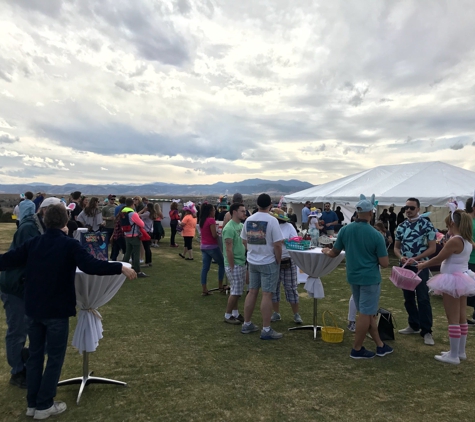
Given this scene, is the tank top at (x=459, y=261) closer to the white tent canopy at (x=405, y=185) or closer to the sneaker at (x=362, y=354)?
the sneaker at (x=362, y=354)

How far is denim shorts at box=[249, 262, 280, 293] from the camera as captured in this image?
423 cm

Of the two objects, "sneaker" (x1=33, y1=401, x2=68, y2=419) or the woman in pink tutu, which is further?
the woman in pink tutu

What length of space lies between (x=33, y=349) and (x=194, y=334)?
6.91 ft

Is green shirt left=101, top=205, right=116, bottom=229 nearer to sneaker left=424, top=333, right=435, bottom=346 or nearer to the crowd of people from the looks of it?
the crowd of people

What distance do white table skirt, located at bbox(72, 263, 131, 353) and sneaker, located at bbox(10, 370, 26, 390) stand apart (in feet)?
2.00

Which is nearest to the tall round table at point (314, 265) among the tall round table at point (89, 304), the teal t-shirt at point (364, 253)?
the teal t-shirt at point (364, 253)

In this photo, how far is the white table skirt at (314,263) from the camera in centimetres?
430

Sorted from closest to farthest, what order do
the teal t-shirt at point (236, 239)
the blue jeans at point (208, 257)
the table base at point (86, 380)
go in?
the table base at point (86, 380)
the teal t-shirt at point (236, 239)
the blue jeans at point (208, 257)

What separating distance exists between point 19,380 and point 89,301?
3.12ft

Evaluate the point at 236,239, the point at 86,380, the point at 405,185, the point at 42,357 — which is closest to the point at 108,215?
the point at 236,239

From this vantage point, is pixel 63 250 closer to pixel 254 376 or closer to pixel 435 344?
pixel 254 376

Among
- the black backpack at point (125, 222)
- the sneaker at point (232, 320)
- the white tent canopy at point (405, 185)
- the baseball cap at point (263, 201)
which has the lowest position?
the sneaker at point (232, 320)

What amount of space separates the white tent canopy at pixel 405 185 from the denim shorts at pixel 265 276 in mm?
9576

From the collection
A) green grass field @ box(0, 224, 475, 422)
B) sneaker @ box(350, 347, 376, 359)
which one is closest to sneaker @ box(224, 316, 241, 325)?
green grass field @ box(0, 224, 475, 422)
